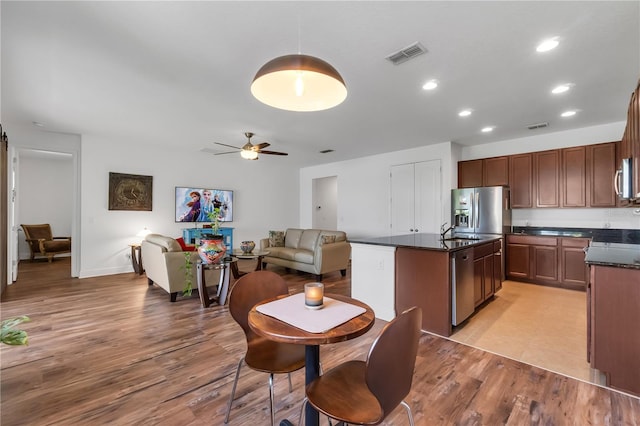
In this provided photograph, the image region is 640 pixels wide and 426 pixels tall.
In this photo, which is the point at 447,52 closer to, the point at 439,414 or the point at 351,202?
the point at 439,414

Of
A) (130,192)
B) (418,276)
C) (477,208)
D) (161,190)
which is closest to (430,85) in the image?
(418,276)

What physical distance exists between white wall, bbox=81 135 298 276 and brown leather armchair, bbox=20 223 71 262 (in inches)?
98.8

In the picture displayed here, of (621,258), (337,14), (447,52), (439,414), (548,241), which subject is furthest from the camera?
(548,241)

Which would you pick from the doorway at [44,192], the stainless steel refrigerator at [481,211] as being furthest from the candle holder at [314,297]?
the doorway at [44,192]

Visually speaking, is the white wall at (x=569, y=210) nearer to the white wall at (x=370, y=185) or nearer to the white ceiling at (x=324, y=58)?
the white ceiling at (x=324, y=58)

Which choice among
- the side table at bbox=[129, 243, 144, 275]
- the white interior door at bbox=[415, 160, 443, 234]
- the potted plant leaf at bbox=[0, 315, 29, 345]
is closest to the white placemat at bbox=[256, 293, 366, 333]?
the potted plant leaf at bbox=[0, 315, 29, 345]

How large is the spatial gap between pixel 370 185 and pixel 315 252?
2.76 m

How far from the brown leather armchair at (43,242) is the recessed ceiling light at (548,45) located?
31.4ft

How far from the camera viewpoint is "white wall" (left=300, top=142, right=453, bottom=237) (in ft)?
18.7

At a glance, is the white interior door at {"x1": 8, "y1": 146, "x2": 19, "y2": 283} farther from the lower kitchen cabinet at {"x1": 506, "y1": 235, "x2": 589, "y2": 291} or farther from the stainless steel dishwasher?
the lower kitchen cabinet at {"x1": 506, "y1": 235, "x2": 589, "y2": 291}

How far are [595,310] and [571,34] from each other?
2.10 metres

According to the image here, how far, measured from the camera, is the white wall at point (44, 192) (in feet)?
23.7

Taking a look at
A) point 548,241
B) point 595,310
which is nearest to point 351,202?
point 548,241

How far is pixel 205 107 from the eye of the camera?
3.78m
